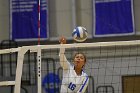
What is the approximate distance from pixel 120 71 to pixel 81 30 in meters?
3.44

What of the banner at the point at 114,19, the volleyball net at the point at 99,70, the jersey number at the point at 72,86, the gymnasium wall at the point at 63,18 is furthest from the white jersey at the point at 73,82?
the gymnasium wall at the point at 63,18

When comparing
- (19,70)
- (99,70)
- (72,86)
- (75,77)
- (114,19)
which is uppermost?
(114,19)

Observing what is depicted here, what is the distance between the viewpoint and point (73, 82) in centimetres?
483

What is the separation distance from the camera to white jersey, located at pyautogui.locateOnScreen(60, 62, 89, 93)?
4.82 metres

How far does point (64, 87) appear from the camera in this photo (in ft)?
15.9

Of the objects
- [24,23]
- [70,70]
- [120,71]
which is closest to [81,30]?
[70,70]

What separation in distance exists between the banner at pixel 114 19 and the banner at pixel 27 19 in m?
1.27

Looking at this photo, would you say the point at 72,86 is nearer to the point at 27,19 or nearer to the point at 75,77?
the point at 75,77

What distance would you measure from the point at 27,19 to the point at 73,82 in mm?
4369

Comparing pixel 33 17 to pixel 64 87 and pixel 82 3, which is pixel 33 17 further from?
pixel 64 87

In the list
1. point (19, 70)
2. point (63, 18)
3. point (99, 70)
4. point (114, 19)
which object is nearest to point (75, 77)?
point (19, 70)

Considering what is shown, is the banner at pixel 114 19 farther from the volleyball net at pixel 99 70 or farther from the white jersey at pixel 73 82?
the white jersey at pixel 73 82

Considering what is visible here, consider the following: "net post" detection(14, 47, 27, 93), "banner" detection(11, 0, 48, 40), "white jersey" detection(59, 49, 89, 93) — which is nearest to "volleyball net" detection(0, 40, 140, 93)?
"banner" detection(11, 0, 48, 40)

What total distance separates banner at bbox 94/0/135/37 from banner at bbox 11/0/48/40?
127 centimetres
